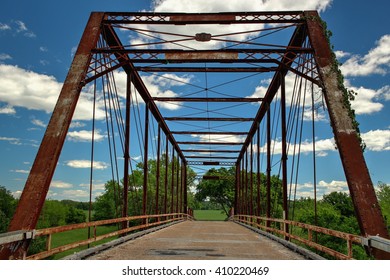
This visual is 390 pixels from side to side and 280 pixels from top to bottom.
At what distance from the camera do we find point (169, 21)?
13.9 m

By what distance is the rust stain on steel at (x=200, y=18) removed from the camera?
13953 millimetres

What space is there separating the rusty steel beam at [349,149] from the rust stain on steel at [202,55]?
2909 millimetres

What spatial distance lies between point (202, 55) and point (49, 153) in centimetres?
728

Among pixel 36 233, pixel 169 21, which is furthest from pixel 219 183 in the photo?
pixel 36 233

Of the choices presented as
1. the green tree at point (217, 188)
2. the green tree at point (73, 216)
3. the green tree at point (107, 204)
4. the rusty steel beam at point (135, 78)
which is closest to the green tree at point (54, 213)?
the green tree at point (73, 216)

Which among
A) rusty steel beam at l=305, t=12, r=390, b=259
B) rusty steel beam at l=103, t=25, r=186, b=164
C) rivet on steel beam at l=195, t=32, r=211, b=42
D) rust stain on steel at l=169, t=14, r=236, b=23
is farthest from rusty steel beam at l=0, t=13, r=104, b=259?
rusty steel beam at l=305, t=12, r=390, b=259

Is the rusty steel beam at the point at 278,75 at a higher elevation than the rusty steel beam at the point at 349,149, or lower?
higher

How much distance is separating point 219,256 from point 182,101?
1579cm

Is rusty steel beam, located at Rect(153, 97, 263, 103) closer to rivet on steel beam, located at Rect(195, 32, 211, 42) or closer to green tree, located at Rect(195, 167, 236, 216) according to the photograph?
rivet on steel beam, located at Rect(195, 32, 211, 42)

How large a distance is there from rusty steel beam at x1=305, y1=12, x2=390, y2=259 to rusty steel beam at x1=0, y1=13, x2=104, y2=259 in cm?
688

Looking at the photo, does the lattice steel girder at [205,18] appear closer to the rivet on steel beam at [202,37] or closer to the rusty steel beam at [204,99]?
the rivet on steel beam at [202,37]

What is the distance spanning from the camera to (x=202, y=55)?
14516 mm

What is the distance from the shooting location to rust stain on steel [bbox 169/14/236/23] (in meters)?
14.0

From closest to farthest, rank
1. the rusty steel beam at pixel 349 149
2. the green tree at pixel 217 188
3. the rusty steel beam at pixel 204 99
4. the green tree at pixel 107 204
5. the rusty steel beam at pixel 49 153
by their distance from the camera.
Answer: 1. the rusty steel beam at pixel 49 153
2. the rusty steel beam at pixel 349 149
3. the rusty steel beam at pixel 204 99
4. the green tree at pixel 107 204
5. the green tree at pixel 217 188
